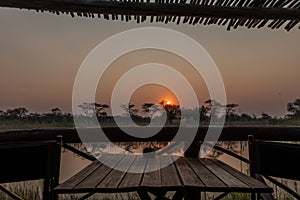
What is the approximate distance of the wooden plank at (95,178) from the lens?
49.1 inches

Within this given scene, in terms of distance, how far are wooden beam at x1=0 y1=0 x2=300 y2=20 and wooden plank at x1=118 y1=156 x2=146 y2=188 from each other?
0.99 meters

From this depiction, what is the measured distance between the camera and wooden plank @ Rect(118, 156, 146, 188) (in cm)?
129

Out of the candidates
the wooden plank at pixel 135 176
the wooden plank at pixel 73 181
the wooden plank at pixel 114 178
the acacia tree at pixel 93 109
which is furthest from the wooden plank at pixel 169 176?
the acacia tree at pixel 93 109

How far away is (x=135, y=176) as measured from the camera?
58.7 inches

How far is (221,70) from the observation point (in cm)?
499

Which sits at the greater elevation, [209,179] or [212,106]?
[212,106]

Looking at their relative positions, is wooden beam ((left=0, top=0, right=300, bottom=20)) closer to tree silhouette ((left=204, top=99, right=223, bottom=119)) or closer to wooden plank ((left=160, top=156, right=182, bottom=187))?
wooden plank ((left=160, top=156, right=182, bottom=187))

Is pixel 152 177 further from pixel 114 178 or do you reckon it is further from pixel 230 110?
pixel 230 110

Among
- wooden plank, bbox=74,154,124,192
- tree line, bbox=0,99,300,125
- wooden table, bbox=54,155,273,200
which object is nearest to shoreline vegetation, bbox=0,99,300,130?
tree line, bbox=0,99,300,125

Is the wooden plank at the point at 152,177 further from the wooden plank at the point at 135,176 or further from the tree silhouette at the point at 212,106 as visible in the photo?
the tree silhouette at the point at 212,106

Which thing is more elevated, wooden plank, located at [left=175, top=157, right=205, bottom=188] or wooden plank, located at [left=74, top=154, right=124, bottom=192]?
wooden plank, located at [left=175, top=157, right=205, bottom=188]

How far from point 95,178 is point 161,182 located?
407mm

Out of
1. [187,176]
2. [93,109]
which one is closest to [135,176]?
[187,176]

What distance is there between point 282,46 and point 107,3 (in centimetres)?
423
